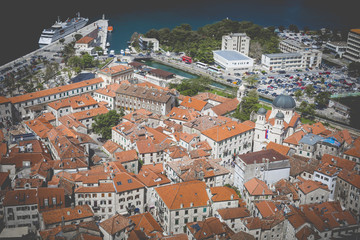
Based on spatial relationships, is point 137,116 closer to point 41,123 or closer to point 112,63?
point 41,123

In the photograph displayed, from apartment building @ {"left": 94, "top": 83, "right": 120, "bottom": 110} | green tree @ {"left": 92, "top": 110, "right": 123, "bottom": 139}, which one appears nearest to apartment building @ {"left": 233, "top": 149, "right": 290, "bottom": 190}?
green tree @ {"left": 92, "top": 110, "right": 123, "bottom": 139}

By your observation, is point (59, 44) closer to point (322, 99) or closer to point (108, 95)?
point (108, 95)

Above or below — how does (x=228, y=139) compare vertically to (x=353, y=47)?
above

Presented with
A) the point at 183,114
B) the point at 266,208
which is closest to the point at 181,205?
the point at 266,208

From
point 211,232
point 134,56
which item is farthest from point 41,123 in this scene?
point 134,56

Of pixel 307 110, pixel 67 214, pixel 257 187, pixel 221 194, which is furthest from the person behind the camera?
pixel 307 110

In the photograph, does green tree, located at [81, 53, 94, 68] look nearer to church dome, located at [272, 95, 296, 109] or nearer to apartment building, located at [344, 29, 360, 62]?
church dome, located at [272, 95, 296, 109]

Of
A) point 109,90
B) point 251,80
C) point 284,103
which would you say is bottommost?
point 251,80
